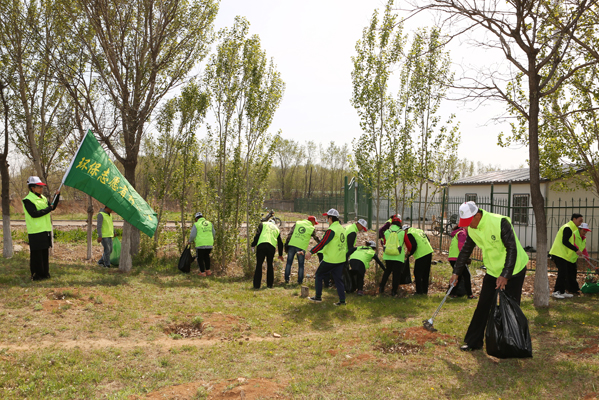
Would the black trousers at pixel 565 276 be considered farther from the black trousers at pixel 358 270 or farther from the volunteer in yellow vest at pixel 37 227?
the volunteer in yellow vest at pixel 37 227

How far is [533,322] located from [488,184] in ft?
47.3

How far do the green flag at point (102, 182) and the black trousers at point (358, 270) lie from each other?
176 inches

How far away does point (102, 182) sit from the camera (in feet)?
26.1

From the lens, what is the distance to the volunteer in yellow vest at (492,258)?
196 inches

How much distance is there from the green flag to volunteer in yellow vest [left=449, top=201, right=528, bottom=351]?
6285 mm

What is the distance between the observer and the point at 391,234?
352 inches

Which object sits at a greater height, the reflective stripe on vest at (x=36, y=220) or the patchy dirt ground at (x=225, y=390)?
the reflective stripe on vest at (x=36, y=220)

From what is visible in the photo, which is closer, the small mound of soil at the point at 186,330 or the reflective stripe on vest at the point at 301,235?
the small mound of soil at the point at 186,330

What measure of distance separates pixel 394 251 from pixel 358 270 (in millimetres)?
936

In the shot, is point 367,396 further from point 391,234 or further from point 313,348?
point 391,234

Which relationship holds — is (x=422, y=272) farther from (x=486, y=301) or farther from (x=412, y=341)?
(x=486, y=301)

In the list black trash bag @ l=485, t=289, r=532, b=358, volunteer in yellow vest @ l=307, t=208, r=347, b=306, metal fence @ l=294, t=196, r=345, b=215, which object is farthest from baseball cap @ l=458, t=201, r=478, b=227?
metal fence @ l=294, t=196, r=345, b=215

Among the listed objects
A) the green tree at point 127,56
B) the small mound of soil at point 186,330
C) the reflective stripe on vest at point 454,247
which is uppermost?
the green tree at point 127,56

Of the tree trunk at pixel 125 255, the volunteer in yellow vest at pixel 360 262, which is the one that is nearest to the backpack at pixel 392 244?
the volunteer in yellow vest at pixel 360 262
